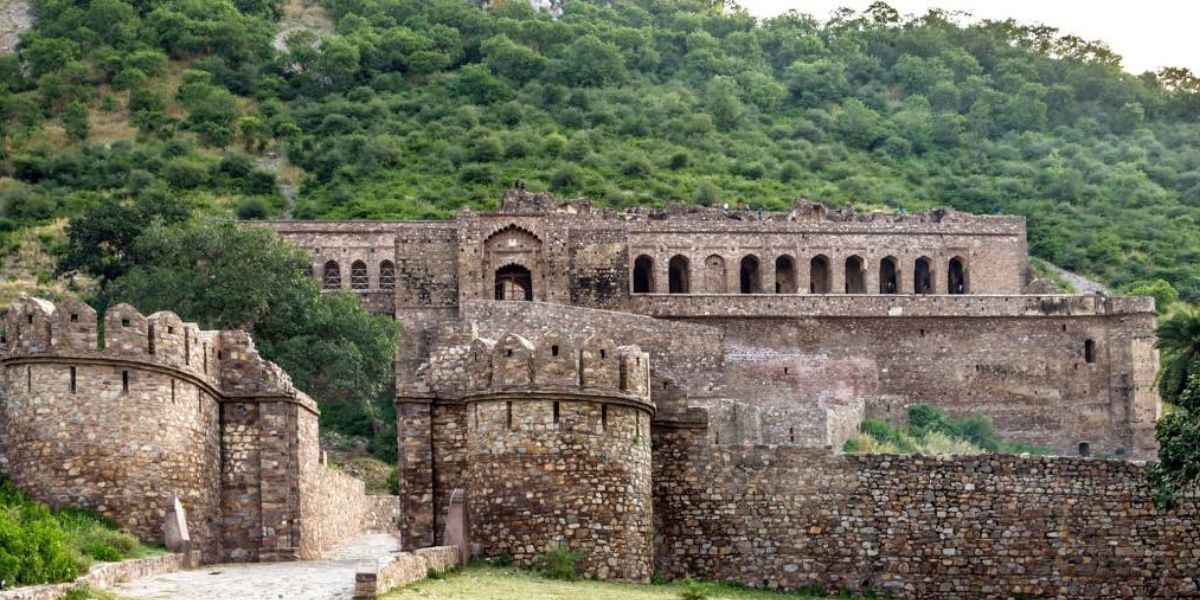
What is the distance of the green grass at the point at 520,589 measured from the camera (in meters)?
25.8

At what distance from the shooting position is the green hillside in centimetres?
10200

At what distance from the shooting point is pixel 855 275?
7650 centimetres

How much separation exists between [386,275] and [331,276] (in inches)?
69.9

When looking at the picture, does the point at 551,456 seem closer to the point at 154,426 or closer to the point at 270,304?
the point at 154,426

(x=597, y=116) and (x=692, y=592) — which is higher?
(x=597, y=116)

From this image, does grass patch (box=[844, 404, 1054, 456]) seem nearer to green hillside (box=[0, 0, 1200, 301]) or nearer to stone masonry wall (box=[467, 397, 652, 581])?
green hillside (box=[0, 0, 1200, 301])

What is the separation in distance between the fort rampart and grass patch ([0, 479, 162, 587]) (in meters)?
0.45

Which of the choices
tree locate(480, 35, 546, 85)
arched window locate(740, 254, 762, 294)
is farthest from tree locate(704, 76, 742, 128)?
arched window locate(740, 254, 762, 294)

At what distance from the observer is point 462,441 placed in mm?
30516

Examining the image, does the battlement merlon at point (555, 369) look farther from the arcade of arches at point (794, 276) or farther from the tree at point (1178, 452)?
the arcade of arches at point (794, 276)

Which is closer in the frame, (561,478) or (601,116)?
(561,478)

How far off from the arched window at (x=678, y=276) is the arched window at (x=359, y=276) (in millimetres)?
9796

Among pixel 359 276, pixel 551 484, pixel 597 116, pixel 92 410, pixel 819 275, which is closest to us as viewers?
pixel 551 484

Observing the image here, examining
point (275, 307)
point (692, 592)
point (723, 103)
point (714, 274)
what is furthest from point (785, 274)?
point (723, 103)
